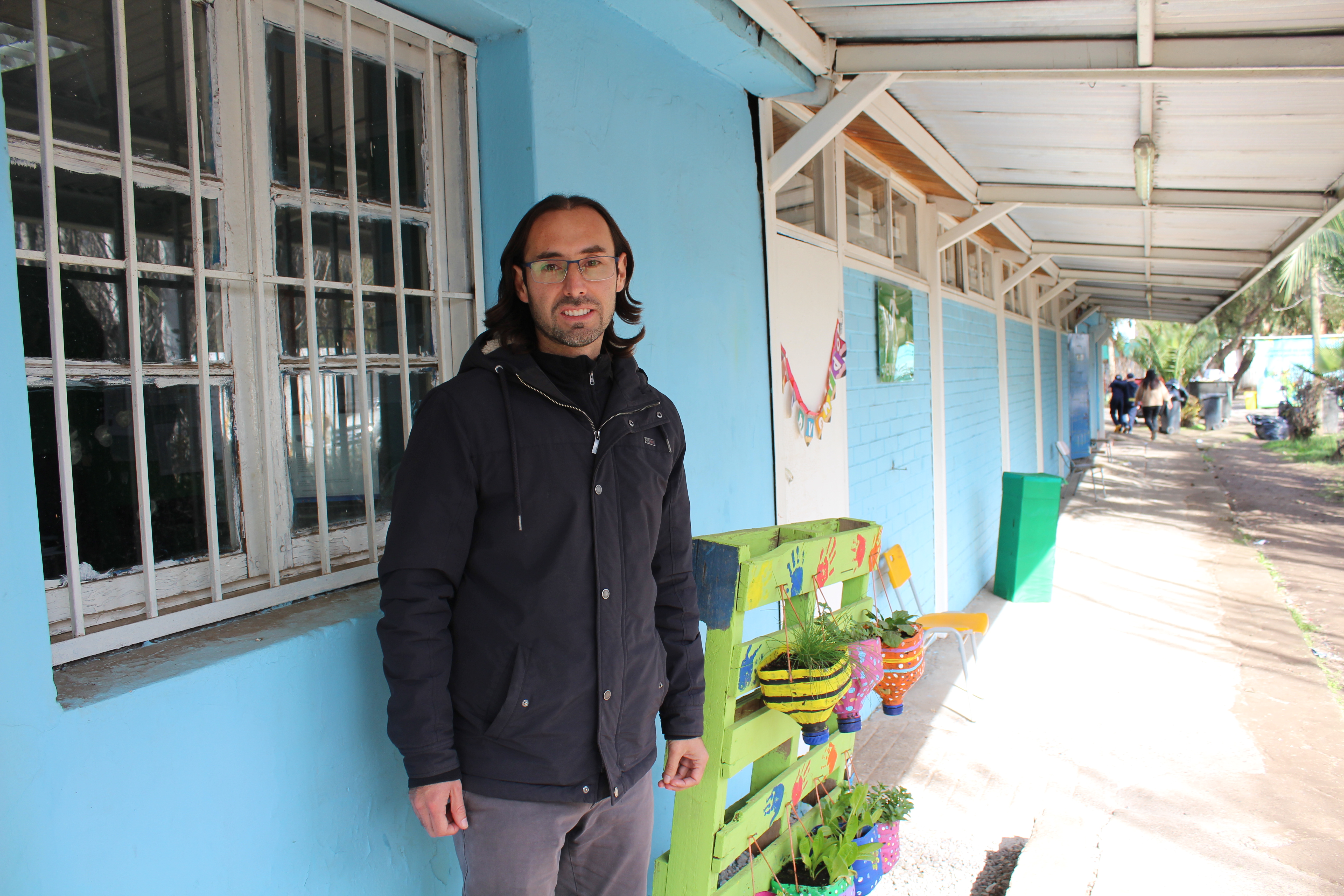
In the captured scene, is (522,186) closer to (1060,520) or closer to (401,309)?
(401,309)

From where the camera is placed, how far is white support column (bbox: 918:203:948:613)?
248 inches

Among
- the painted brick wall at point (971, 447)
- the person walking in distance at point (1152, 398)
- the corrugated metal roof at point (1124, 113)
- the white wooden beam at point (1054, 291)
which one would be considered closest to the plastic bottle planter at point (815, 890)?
the corrugated metal roof at point (1124, 113)

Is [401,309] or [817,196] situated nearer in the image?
[401,309]

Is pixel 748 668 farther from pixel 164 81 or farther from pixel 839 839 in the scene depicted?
pixel 164 81

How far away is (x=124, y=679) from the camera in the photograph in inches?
55.9

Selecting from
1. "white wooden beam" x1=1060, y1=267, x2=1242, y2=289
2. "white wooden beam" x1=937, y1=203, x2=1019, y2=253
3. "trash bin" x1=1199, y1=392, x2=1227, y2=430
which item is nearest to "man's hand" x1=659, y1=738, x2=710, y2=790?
"white wooden beam" x1=937, y1=203, x2=1019, y2=253

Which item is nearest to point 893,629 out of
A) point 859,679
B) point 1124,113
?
point 859,679

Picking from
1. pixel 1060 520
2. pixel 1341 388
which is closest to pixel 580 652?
pixel 1060 520

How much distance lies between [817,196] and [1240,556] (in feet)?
23.2

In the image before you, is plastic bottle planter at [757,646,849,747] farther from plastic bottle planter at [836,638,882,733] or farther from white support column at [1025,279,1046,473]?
white support column at [1025,279,1046,473]

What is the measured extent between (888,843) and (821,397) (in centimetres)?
223

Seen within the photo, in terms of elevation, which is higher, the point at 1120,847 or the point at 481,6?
the point at 481,6

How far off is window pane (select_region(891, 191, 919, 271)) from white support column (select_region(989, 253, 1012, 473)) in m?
3.25

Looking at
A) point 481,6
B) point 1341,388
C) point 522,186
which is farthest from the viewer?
point 1341,388
